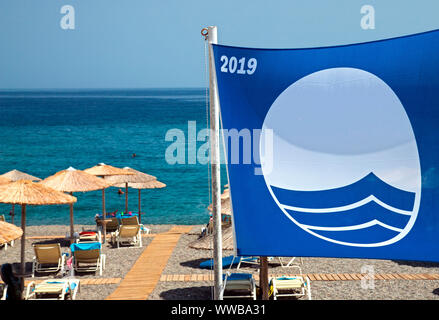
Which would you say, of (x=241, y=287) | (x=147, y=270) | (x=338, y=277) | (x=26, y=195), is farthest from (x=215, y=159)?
(x=147, y=270)

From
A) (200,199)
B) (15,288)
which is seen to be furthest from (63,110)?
(15,288)

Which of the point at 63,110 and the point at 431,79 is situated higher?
the point at 63,110

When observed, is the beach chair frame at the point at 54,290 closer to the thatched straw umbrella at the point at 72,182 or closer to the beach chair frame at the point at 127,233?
the thatched straw umbrella at the point at 72,182

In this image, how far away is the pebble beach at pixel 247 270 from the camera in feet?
34.6

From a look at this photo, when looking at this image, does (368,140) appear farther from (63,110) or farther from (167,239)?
(63,110)

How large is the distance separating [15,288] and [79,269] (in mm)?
7002

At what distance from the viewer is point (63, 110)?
147 m

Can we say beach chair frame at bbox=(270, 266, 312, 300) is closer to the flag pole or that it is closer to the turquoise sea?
the flag pole

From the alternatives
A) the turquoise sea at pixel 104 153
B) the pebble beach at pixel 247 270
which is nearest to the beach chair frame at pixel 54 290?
the pebble beach at pixel 247 270

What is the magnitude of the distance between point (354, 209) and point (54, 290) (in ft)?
20.6

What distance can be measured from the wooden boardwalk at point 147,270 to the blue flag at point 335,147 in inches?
208

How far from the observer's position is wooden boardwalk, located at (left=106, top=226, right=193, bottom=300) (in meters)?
10.7

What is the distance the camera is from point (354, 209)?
19.1ft
